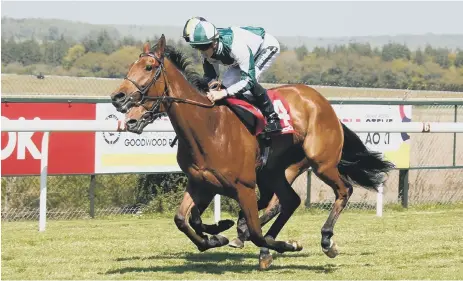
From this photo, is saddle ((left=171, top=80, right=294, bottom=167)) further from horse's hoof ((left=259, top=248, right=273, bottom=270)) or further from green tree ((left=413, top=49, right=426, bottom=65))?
green tree ((left=413, top=49, right=426, bottom=65))

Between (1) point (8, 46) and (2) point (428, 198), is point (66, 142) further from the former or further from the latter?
(1) point (8, 46)

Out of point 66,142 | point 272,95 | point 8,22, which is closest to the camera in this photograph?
point 272,95

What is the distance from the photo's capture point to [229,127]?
7.57 metres

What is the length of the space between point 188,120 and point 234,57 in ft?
2.07

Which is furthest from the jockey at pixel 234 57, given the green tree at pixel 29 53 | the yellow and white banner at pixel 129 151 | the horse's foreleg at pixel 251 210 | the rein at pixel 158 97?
the green tree at pixel 29 53

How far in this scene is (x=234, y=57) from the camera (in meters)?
7.63

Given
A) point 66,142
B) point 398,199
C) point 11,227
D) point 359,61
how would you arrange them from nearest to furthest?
point 11,227 → point 66,142 → point 398,199 → point 359,61

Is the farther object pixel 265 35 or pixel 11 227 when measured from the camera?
pixel 11 227

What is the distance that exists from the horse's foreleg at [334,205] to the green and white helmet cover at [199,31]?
5.53 ft

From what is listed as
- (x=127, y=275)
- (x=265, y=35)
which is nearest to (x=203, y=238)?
(x=127, y=275)

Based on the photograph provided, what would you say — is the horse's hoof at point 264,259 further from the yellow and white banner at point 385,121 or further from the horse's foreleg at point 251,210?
the yellow and white banner at point 385,121

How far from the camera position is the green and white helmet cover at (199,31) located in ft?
24.2

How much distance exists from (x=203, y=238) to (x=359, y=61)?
22.2 metres

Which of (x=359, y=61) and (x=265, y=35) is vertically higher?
(x=265, y=35)
